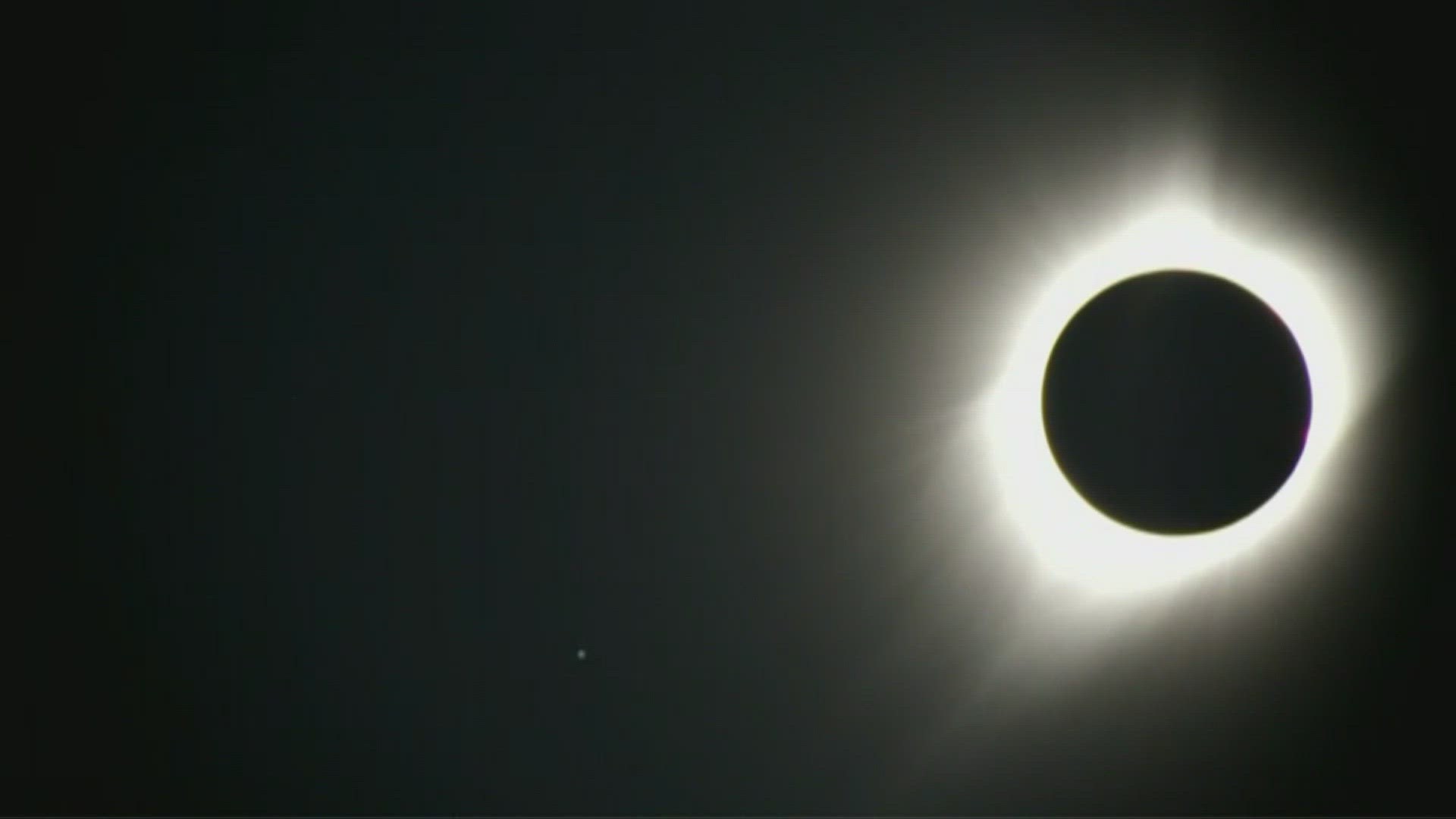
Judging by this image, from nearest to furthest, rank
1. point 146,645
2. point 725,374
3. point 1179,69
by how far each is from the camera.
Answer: point 1179,69
point 725,374
point 146,645

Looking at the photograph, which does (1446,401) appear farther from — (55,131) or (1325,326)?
(55,131)

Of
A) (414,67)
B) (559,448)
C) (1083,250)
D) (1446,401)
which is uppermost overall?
(414,67)

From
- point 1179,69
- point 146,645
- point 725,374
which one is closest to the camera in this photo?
point 1179,69

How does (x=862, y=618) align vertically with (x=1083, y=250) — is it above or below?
below

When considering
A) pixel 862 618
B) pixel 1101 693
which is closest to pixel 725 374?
pixel 862 618
